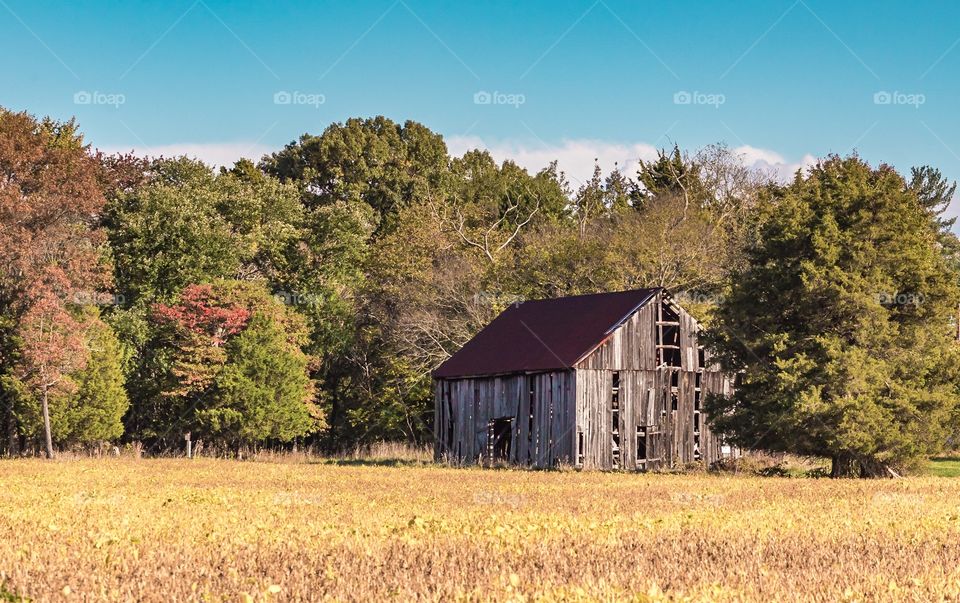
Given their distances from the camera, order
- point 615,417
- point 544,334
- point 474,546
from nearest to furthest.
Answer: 1. point 474,546
2. point 615,417
3. point 544,334

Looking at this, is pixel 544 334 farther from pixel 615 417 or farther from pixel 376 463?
pixel 376 463

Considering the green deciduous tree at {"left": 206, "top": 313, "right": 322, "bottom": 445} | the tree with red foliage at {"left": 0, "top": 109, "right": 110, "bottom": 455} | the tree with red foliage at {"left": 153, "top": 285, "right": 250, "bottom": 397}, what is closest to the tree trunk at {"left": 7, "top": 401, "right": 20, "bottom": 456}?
the tree with red foliage at {"left": 0, "top": 109, "right": 110, "bottom": 455}

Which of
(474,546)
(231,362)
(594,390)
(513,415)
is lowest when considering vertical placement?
(474,546)

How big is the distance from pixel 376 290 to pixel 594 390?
20587 mm

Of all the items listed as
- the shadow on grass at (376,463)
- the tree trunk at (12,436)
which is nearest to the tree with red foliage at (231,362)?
the tree trunk at (12,436)

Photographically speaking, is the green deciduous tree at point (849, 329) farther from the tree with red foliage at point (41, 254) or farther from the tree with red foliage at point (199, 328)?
the tree with red foliage at point (41, 254)

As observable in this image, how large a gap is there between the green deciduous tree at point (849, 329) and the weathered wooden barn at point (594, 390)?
7.72 meters

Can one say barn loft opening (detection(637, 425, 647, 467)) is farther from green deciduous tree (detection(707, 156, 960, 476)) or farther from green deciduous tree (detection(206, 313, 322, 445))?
green deciduous tree (detection(206, 313, 322, 445))

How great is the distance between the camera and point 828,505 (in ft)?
73.6

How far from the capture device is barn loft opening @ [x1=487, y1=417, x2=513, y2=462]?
50219 mm

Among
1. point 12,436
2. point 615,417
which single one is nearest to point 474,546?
point 615,417

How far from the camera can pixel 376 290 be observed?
65000 millimetres

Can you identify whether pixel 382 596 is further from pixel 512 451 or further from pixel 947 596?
pixel 512 451

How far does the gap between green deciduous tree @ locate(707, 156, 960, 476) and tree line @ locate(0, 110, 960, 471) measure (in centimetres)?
8
